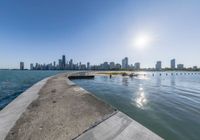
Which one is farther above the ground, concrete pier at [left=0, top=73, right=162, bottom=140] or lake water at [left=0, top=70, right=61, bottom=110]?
concrete pier at [left=0, top=73, right=162, bottom=140]

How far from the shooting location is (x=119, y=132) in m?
6.25

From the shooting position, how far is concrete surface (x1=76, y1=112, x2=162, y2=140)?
19.1ft

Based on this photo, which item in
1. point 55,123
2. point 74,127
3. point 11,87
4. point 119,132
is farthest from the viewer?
point 11,87

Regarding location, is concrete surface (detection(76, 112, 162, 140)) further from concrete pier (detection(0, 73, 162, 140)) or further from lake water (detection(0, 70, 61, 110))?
lake water (detection(0, 70, 61, 110))

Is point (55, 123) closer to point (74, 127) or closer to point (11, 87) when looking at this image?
point (74, 127)

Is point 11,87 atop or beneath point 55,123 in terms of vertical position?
beneath

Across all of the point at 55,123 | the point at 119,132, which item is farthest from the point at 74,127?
the point at 119,132

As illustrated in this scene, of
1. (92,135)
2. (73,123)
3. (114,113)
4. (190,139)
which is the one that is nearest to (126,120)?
(114,113)

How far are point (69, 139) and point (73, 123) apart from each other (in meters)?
1.66

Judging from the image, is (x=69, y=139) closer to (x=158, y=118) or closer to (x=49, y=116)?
(x=49, y=116)

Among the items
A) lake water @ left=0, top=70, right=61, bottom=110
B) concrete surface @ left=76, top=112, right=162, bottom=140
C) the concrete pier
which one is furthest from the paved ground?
lake water @ left=0, top=70, right=61, bottom=110

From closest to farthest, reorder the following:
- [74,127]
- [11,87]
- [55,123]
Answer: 1. [74,127]
2. [55,123]
3. [11,87]

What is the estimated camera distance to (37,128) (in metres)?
6.82

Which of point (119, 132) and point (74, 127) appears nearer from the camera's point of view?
point (119, 132)
